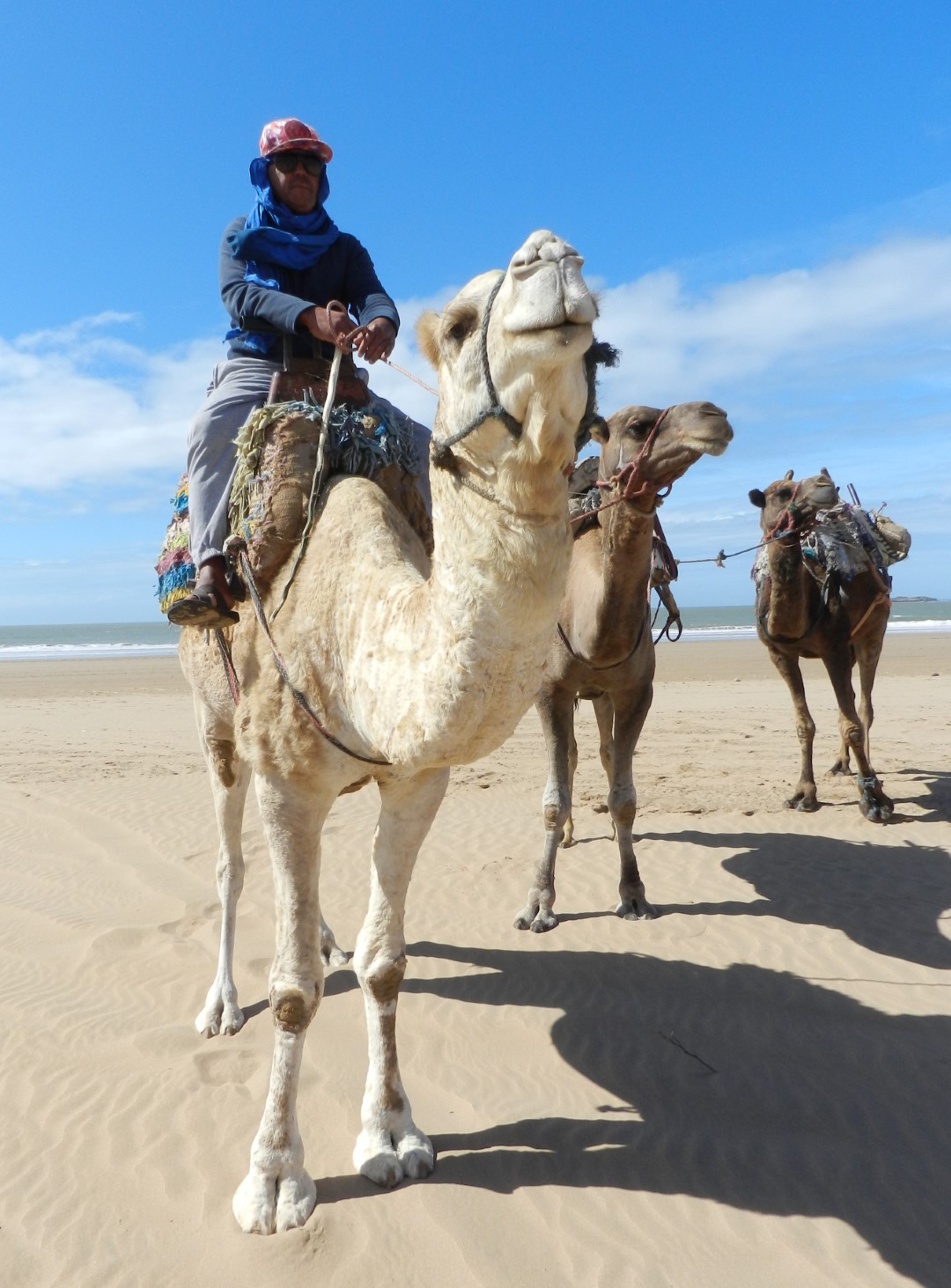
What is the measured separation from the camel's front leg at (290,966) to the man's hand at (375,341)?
160 cm

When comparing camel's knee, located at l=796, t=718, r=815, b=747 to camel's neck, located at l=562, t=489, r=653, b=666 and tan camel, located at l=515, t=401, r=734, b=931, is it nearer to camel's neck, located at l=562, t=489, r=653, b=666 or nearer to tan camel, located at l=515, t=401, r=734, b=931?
tan camel, located at l=515, t=401, r=734, b=931

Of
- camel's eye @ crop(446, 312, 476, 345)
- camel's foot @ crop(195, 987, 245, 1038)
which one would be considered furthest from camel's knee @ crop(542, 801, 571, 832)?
camel's eye @ crop(446, 312, 476, 345)

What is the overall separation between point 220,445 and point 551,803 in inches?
127

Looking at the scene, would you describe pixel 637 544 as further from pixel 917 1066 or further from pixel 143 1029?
pixel 143 1029

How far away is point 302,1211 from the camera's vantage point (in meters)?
2.84

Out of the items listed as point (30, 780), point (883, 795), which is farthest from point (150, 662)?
point (883, 795)

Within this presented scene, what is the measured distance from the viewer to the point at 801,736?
27.8 ft

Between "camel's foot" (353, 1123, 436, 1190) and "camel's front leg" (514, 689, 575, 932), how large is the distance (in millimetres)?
2410

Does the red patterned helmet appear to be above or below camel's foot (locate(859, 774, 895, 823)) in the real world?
above

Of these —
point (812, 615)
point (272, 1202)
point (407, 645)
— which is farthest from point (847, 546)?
point (272, 1202)

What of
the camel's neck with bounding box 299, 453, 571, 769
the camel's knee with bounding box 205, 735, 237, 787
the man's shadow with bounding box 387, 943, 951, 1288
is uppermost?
the camel's neck with bounding box 299, 453, 571, 769

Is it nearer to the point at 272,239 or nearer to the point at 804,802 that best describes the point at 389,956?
the point at 272,239

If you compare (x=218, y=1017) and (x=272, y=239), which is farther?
(x=218, y=1017)

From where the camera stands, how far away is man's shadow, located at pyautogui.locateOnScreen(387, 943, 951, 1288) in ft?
9.91
